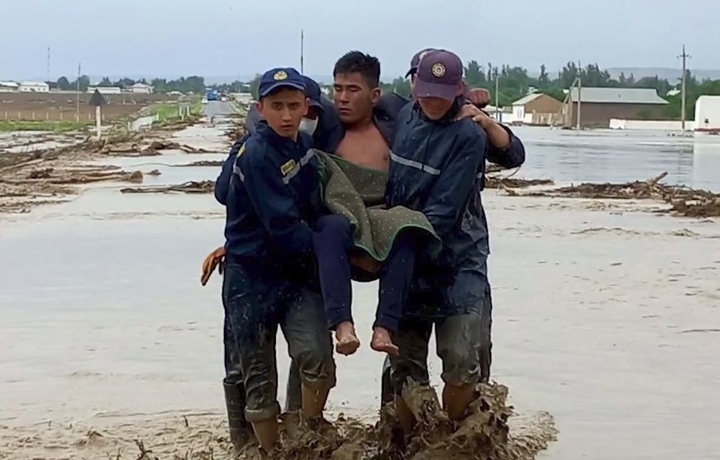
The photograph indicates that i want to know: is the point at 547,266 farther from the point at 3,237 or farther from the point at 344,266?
the point at 344,266

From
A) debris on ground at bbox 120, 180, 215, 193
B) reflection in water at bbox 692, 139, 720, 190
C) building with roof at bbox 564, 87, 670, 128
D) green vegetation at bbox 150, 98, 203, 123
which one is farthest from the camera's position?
building with roof at bbox 564, 87, 670, 128

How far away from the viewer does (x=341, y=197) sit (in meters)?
5.11

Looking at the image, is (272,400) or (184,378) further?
(184,378)

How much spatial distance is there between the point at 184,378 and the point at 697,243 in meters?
9.29

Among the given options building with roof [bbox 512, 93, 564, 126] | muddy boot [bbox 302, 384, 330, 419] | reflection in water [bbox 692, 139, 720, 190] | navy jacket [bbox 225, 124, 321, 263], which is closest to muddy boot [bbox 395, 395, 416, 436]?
muddy boot [bbox 302, 384, 330, 419]

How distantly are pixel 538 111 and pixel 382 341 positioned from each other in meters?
120

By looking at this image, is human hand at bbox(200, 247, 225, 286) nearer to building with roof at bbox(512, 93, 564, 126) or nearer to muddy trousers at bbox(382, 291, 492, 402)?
muddy trousers at bbox(382, 291, 492, 402)

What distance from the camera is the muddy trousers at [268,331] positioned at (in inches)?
203

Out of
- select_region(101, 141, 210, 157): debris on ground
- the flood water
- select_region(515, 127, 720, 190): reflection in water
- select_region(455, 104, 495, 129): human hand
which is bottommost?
the flood water

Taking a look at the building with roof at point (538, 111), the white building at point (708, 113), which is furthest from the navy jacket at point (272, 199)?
the building with roof at point (538, 111)

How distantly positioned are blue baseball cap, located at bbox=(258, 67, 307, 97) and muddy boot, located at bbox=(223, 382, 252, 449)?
57.4 inches

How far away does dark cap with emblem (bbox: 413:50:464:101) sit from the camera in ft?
16.8

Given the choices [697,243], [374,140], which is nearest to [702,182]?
[697,243]

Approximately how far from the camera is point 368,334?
9.16 m
